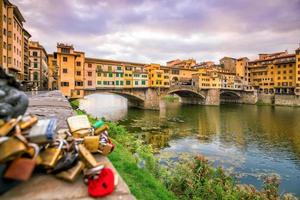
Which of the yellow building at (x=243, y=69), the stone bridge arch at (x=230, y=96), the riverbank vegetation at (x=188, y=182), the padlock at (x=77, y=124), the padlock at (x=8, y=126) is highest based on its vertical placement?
the yellow building at (x=243, y=69)

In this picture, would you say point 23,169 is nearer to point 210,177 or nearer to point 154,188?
point 154,188

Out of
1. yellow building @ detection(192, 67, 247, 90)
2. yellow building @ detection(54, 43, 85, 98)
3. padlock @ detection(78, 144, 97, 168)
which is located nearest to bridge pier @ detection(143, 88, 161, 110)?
yellow building @ detection(54, 43, 85, 98)

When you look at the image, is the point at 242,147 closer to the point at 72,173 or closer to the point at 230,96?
the point at 72,173

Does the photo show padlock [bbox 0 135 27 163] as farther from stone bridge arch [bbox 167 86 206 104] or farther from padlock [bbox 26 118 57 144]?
stone bridge arch [bbox 167 86 206 104]

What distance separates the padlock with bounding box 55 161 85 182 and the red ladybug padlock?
0.20m

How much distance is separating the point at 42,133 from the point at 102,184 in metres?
0.89

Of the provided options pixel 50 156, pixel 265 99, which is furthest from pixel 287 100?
pixel 50 156

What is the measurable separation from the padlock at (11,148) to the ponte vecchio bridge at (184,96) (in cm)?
4691

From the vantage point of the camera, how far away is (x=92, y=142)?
3.31 metres

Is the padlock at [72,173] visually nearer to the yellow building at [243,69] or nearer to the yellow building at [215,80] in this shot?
the yellow building at [215,80]

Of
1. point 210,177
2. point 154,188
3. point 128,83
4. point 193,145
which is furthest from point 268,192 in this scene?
point 128,83

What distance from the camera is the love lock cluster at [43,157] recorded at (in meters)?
2.24

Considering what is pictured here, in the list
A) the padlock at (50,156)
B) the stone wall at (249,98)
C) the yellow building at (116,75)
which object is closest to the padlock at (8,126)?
the padlock at (50,156)

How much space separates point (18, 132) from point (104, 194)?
1.14 m
